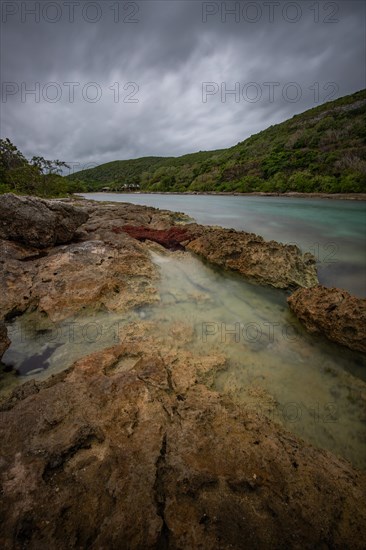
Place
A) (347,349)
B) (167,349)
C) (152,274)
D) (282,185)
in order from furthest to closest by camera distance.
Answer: (282,185) → (152,274) → (347,349) → (167,349)

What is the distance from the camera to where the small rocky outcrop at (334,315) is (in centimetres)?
450

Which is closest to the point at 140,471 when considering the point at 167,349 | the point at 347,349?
the point at 167,349

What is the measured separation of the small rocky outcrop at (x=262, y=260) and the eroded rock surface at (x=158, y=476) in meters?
4.95

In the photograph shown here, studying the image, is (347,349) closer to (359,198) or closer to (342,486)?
(342,486)

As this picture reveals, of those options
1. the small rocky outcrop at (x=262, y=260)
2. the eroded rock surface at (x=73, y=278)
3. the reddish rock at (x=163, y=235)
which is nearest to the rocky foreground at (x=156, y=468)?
the eroded rock surface at (x=73, y=278)

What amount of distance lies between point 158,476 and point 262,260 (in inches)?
258

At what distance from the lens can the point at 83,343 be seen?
4.18m

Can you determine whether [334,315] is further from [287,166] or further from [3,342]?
[287,166]

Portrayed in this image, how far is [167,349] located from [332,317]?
3.19 metres

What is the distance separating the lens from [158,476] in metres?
2.02

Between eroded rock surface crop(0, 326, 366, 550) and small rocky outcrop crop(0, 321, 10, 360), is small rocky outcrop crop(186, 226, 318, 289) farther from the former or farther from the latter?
small rocky outcrop crop(0, 321, 10, 360)

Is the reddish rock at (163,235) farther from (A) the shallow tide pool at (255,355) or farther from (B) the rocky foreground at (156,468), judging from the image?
(B) the rocky foreground at (156,468)

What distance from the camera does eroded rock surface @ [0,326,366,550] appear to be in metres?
1.68

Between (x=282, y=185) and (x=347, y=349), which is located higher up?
(x=282, y=185)
